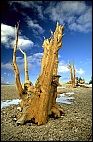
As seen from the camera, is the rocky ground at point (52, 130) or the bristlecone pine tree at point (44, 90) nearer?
the rocky ground at point (52, 130)

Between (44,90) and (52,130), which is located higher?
(44,90)

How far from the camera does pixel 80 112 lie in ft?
36.0

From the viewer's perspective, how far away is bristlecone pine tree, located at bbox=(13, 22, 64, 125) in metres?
9.01

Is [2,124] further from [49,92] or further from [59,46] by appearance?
[59,46]

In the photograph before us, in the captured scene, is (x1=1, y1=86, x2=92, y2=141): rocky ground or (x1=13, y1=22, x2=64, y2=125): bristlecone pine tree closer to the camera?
(x1=1, y1=86, x2=92, y2=141): rocky ground

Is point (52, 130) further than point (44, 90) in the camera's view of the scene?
No

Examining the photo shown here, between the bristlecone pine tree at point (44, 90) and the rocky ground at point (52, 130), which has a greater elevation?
the bristlecone pine tree at point (44, 90)

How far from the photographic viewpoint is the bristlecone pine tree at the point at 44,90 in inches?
355

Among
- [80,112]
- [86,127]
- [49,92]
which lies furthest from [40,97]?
[80,112]

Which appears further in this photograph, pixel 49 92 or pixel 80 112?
pixel 80 112

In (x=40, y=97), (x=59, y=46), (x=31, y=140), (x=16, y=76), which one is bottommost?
(x=31, y=140)

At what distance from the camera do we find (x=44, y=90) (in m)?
9.23

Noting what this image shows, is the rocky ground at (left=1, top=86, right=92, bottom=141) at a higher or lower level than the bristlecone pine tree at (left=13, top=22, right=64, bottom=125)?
lower

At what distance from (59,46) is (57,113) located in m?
2.48
